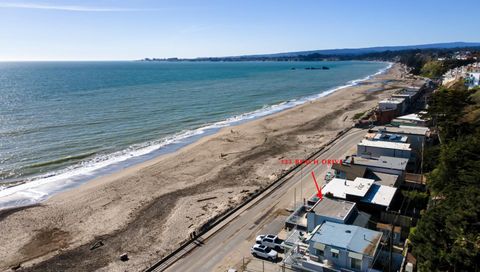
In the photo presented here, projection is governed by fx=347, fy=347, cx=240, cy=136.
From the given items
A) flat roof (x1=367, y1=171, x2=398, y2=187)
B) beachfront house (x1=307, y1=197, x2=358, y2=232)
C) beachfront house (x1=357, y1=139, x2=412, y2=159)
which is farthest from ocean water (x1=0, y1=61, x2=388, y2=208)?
flat roof (x1=367, y1=171, x2=398, y2=187)

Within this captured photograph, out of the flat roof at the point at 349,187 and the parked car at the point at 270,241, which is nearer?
the parked car at the point at 270,241

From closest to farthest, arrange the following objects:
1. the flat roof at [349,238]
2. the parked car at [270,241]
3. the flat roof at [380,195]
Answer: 1. the flat roof at [349,238]
2. the parked car at [270,241]
3. the flat roof at [380,195]

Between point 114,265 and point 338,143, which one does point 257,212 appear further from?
point 338,143

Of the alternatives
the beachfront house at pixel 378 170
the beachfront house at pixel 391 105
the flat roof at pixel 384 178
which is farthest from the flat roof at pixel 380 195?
the beachfront house at pixel 391 105

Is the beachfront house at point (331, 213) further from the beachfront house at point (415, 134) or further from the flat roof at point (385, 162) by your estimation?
the beachfront house at point (415, 134)

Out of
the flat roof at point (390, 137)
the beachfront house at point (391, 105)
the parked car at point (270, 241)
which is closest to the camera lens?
the parked car at point (270, 241)
